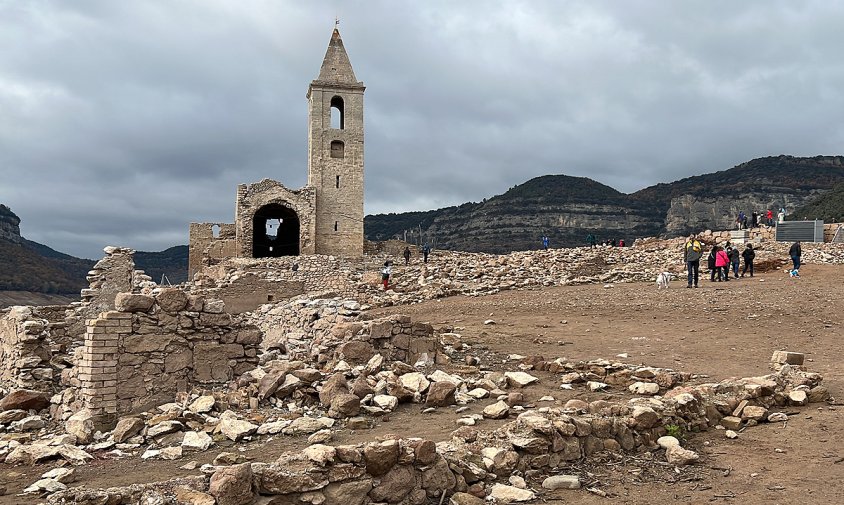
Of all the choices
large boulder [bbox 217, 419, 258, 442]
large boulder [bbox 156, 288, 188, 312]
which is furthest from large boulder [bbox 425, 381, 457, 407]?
large boulder [bbox 156, 288, 188, 312]

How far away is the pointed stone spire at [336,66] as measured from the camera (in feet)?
116

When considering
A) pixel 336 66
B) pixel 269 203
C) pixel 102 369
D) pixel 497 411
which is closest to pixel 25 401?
pixel 102 369

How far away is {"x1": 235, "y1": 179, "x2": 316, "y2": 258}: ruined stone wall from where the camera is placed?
3269 centimetres

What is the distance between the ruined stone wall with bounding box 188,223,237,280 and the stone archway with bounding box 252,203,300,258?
8.20ft

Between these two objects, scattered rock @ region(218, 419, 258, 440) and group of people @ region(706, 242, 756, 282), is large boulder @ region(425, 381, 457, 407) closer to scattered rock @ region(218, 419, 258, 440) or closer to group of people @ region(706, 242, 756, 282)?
scattered rock @ region(218, 419, 258, 440)

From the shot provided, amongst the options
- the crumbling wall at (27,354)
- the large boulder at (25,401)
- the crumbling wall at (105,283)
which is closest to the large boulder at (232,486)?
the large boulder at (25,401)

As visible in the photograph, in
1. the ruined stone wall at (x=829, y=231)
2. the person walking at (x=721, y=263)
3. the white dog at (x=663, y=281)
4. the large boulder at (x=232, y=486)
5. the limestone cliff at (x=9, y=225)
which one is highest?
the limestone cliff at (x=9, y=225)

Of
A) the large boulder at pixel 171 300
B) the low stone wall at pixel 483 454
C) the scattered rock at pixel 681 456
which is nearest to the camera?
the low stone wall at pixel 483 454

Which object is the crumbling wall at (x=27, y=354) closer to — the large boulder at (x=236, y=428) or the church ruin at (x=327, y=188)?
the large boulder at (x=236, y=428)

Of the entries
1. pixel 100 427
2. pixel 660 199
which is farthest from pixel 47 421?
pixel 660 199

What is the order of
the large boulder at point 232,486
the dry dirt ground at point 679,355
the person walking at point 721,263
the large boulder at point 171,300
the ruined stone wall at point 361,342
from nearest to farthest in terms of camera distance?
the large boulder at point 232,486, the dry dirt ground at point 679,355, the large boulder at point 171,300, the ruined stone wall at point 361,342, the person walking at point 721,263

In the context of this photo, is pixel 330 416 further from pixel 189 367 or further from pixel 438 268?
pixel 438 268

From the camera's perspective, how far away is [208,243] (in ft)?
112

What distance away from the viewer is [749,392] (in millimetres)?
7906
